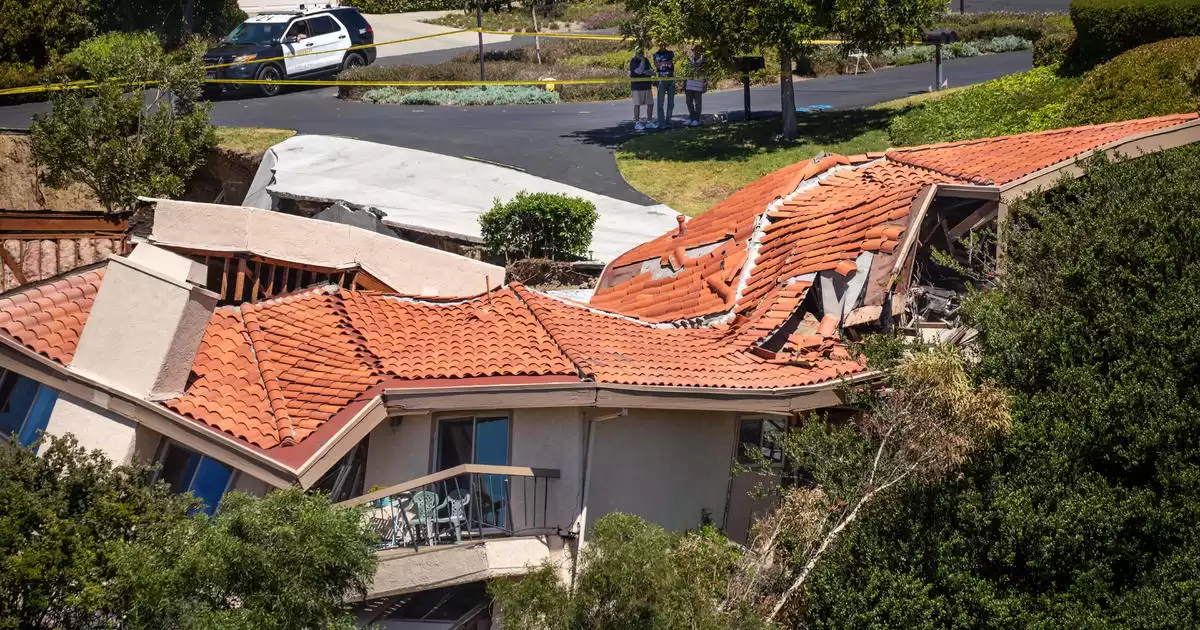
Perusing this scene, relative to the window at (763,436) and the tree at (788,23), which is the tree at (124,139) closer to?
the tree at (788,23)

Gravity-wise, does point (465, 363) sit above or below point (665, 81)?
below

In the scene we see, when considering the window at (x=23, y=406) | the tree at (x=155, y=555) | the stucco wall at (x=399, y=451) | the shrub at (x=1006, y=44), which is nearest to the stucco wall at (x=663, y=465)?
the stucco wall at (x=399, y=451)

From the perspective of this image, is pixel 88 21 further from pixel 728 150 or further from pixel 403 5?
pixel 728 150

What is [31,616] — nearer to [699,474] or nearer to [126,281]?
[126,281]

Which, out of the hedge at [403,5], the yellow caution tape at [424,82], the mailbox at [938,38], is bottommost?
the yellow caution tape at [424,82]

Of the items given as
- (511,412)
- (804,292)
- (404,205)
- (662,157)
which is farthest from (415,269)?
(662,157)

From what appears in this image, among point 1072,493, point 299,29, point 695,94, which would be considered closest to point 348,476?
point 1072,493

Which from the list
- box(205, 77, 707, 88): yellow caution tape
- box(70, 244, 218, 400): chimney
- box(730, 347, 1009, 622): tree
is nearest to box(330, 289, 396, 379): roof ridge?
box(70, 244, 218, 400): chimney
